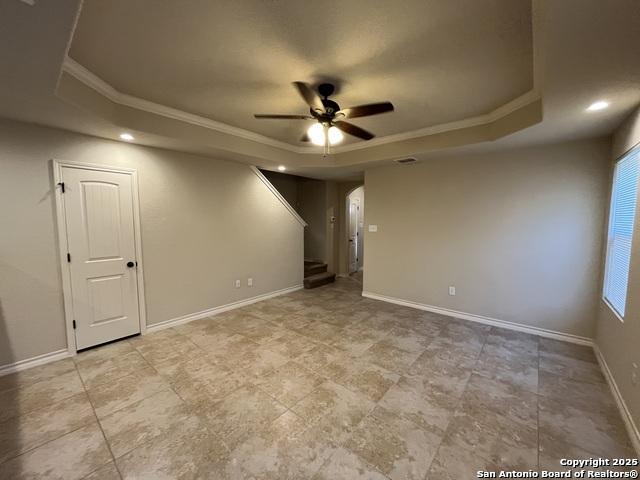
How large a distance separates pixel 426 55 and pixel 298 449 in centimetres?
290

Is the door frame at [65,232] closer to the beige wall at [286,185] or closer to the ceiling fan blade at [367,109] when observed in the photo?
the ceiling fan blade at [367,109]

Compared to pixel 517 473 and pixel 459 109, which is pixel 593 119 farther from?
pixel 517 473

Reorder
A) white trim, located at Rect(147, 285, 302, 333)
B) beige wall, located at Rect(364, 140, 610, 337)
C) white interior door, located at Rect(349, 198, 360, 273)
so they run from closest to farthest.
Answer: beige wall, located at Rect(364, 140, 610, 337) < white trim, located at Rect(147, 285, 302, 333) < white interior door, located at Rect(349, 198, 360, 273)

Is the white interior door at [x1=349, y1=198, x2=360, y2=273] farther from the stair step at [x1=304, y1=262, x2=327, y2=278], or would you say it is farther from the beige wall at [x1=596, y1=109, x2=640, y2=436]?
the beige wall at [x1=596, y1=109, x2=640, y2=436]

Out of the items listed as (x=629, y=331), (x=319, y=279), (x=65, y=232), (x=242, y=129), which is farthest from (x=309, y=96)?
(x=319, y=279)

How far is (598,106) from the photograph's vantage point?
208 centimetres

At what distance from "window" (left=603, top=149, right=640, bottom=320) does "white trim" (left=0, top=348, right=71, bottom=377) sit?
535 centimetres

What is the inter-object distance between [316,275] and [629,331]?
4707 mm

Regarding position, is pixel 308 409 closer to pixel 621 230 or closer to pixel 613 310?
pixel 613 310

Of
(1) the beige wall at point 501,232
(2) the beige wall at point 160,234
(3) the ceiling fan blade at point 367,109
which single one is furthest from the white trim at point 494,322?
(3) the ceiling fan blade at point 367,109

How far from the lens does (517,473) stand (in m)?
1.53

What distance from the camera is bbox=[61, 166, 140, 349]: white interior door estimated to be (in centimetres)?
285

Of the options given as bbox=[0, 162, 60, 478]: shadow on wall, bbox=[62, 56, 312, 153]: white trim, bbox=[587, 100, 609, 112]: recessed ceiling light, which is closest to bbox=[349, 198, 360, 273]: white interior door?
bbox=[62, 56, 312, 153]: white trim

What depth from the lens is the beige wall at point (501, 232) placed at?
3.04 meters
